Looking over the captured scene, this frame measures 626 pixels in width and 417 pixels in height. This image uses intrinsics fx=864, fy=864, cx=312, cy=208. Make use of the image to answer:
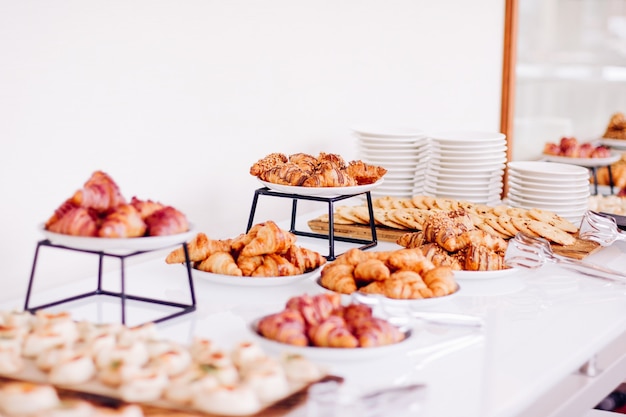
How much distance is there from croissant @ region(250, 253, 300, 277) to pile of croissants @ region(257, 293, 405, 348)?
0.30 metres

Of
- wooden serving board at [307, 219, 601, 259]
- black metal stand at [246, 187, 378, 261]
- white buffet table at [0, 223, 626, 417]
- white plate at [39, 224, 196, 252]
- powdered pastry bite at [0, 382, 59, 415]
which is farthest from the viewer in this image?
wooden serving board at [307, 219, 601, 259]

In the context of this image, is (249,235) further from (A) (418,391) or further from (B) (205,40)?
(A) (418,391)

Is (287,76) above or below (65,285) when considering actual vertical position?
above

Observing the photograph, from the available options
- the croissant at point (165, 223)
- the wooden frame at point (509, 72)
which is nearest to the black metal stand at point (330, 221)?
the croissant at point (165, 223)

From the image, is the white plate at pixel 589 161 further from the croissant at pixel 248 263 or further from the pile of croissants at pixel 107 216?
the pile of croissants at pixel 107 216

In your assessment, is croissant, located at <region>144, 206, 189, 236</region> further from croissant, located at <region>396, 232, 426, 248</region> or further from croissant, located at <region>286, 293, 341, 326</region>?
croissant, located at <region>396, 232, 426, 248</region>

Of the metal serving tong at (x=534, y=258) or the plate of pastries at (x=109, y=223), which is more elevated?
the plate of pastries at (x=109, y=223)

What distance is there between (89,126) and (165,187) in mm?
255

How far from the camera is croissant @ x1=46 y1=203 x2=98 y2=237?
1211mm

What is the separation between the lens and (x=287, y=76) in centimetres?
215

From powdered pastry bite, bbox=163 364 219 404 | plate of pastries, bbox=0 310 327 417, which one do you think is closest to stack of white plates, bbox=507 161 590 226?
plate of pastries, bbox=0 310 327 417

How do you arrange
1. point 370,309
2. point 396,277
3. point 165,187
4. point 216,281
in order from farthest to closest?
1. point 165,187
2. point 216,281
3. point 396,277
4. point 370,309

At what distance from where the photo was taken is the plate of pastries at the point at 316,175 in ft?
5.74

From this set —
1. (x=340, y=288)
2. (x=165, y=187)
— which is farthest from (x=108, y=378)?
(x=165, y=187)
